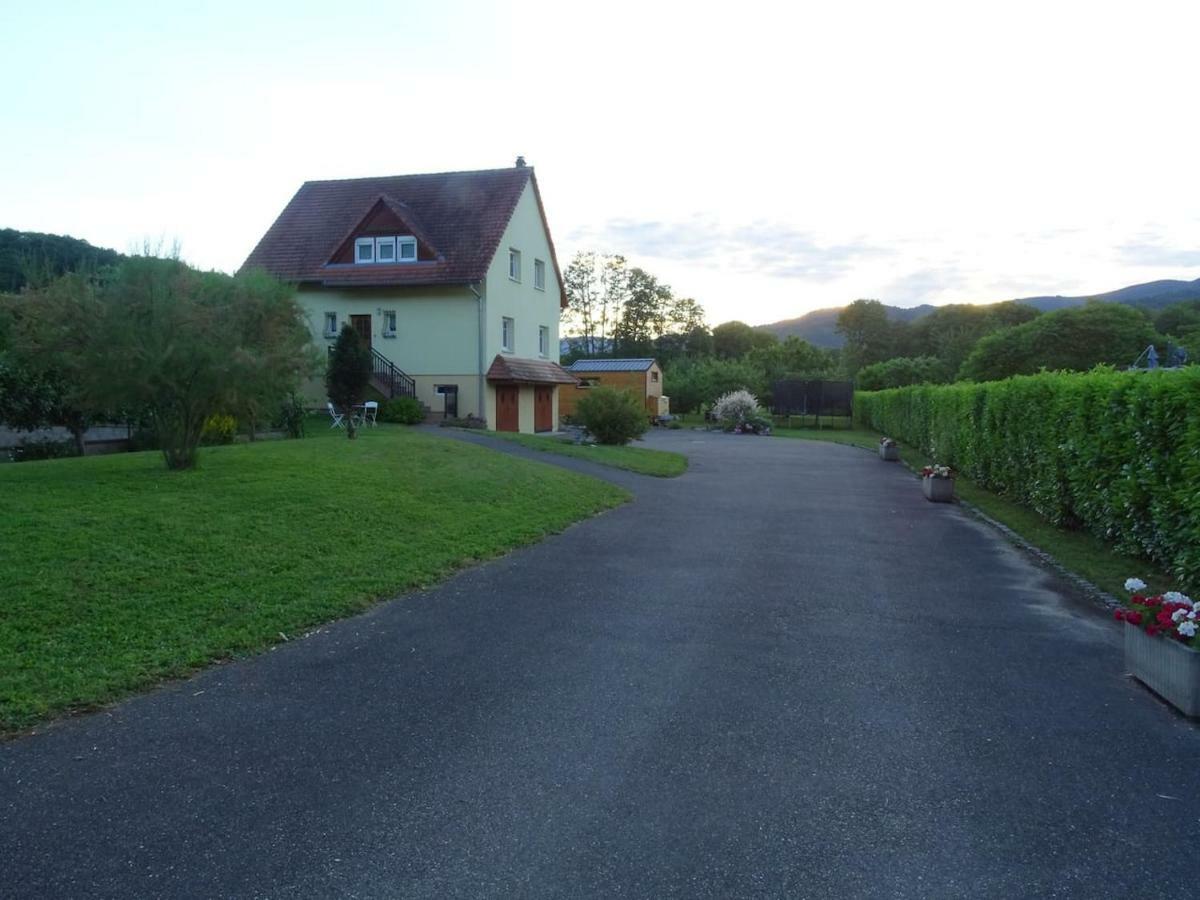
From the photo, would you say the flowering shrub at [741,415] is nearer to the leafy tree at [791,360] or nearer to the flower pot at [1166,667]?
the leafy tree at [791,360]

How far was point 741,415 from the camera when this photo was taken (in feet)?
149

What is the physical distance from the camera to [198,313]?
1122cm

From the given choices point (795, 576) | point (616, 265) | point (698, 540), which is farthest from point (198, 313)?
point (616, 265)

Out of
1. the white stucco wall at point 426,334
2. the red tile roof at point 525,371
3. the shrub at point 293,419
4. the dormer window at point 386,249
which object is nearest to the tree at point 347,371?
the white stucco wall at point 426,334

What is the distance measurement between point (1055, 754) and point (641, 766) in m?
2.08

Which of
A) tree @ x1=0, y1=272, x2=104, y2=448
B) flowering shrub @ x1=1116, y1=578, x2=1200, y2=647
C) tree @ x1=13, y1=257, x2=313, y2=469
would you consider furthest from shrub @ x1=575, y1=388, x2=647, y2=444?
flowering shrub @ x1=1116, y1=578, x2=1200, y2=647

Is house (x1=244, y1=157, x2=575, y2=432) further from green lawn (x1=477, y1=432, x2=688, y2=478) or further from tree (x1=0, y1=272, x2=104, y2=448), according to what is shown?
tree (x1=0, y1=272, x2=104, y2=448)

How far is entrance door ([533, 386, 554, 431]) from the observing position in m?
33.8

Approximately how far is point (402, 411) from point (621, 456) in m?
9.10

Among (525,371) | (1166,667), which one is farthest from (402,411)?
(1166,667)

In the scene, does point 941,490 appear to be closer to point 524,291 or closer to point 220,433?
point 220,433

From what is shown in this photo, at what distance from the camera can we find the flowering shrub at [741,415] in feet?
146

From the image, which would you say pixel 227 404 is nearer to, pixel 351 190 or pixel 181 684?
pixel 181 684

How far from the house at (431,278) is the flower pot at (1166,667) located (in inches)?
1007
